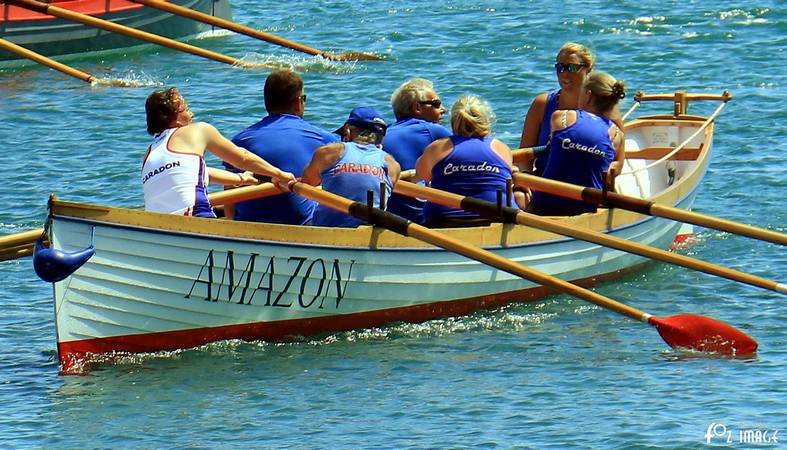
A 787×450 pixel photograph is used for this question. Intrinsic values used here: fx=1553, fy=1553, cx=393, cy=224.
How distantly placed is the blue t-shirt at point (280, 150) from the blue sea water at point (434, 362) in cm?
96

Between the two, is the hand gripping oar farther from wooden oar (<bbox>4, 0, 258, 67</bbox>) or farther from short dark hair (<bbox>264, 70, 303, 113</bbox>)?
wooden oar (<bbox>4, 0, 258, 67</bbox>)

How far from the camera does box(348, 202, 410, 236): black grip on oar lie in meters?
9.70

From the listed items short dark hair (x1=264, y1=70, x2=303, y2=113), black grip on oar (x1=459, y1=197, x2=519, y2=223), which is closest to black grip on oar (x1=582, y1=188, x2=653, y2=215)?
black grip on oar (x1=459, y1=197, x2=519, y2=223)

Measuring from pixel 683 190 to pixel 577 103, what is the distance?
1.16 meters

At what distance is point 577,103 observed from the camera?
39.4 ft

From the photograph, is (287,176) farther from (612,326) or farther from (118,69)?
(118,69)

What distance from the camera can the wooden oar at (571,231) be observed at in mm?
9852

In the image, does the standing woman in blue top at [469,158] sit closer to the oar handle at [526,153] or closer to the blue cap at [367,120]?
the blue cap at [367,120]

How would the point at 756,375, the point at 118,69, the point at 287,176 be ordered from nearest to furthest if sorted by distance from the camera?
the point at 756,375 < the point at 287,176 < the point at 118,69

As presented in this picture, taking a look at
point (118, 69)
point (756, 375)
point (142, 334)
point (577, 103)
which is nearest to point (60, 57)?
point (118, 69)

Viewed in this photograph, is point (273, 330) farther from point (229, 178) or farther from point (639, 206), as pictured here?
point (639, 206)

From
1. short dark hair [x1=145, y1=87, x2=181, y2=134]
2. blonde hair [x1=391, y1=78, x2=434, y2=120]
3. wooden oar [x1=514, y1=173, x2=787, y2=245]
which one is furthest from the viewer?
blonde hair [x1=391, y1=78, x2=434, y2=120]

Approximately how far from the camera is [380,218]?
32.0 ft

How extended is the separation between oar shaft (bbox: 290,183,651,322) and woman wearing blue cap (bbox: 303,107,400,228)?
0.29 m
